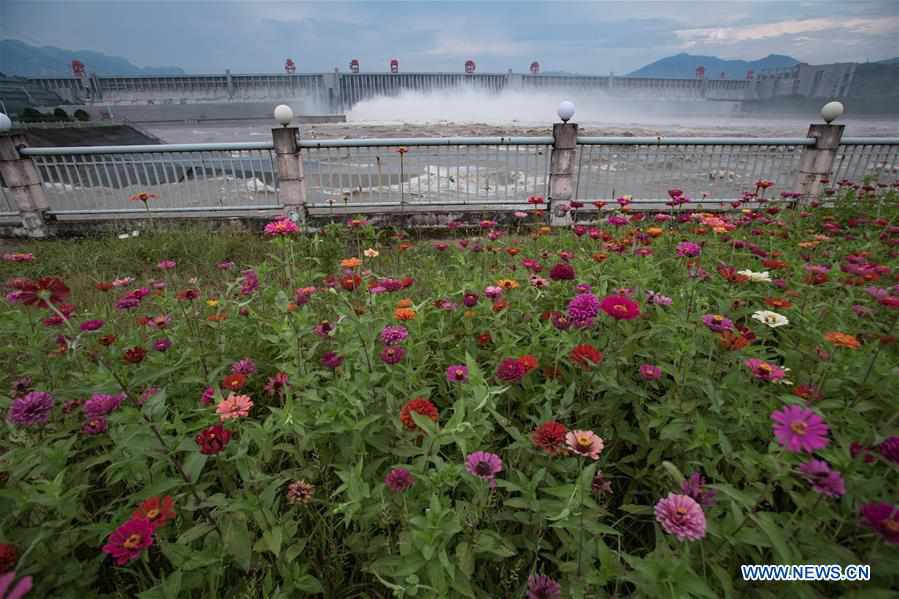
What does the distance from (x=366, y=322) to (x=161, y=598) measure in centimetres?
117

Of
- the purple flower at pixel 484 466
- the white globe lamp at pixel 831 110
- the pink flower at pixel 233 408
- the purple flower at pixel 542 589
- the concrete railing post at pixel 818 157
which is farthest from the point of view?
the concrete railing post at pixel 818 157

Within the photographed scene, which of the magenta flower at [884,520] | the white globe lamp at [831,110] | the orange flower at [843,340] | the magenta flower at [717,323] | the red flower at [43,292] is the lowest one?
the magenta flower at [884,520]

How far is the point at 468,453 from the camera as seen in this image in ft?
5.41

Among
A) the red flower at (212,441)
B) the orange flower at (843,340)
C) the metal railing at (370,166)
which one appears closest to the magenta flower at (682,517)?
the orange flower at (843,340)

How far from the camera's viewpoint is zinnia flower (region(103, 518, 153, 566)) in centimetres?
110

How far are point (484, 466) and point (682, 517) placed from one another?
1.78 ft

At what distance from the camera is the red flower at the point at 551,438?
4.44 ft

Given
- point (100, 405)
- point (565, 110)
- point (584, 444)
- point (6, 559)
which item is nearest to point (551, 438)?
point (584, 444)

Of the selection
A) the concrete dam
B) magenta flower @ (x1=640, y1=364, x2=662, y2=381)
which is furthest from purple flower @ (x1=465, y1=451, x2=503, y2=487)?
the concrete dam

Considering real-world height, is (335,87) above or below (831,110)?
above

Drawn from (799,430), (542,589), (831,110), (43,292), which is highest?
(831,110)

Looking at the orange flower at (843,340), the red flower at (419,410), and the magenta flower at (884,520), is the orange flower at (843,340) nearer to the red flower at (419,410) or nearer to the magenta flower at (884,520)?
the magenta flower at (884,520)

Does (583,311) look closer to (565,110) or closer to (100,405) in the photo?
(100,405)

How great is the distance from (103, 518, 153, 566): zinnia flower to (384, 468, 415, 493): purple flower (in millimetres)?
645
